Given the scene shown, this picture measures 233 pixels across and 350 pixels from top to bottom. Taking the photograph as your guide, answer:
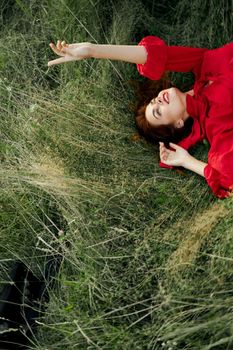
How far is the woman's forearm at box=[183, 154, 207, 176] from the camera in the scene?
260 centimetres

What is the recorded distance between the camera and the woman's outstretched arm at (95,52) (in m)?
2.39

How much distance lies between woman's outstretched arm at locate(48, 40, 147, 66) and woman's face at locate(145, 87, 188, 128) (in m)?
0.24

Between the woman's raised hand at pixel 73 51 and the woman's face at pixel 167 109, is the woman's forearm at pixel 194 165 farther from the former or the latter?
the woman's raised hand at pixel 73 51

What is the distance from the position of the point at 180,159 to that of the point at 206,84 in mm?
504

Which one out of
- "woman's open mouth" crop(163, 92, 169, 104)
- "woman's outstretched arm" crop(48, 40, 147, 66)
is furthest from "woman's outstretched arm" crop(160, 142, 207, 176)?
"woman's outstretched arm" crop(48, 40, 147, 66)

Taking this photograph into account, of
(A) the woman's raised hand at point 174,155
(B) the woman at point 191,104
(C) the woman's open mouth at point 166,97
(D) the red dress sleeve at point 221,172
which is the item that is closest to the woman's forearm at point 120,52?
(B) the woman at point 191,104

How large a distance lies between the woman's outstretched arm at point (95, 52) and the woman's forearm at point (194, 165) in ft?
1.89

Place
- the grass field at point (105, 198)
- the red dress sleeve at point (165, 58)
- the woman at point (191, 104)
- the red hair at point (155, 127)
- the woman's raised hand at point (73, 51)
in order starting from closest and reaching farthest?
1. the grass field at point (105, 198)
2. the woman's raised hand at point (73, 51)
3. the woman at point (191, 104)
4. the red dress sleeve at point (165, 58)
5. the red hair at point (155, 127)

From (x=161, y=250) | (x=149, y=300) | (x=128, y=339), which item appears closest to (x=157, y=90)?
(x=161, y=250)

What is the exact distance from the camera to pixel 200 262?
2.11 meters

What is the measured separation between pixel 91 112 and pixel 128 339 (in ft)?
4.40

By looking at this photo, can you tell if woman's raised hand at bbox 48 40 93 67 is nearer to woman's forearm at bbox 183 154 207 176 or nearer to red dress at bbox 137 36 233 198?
red dress at bbox 137 36 233 198

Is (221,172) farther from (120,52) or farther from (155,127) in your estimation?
(120,52)

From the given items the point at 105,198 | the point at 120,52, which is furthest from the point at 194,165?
the point at 120,52
